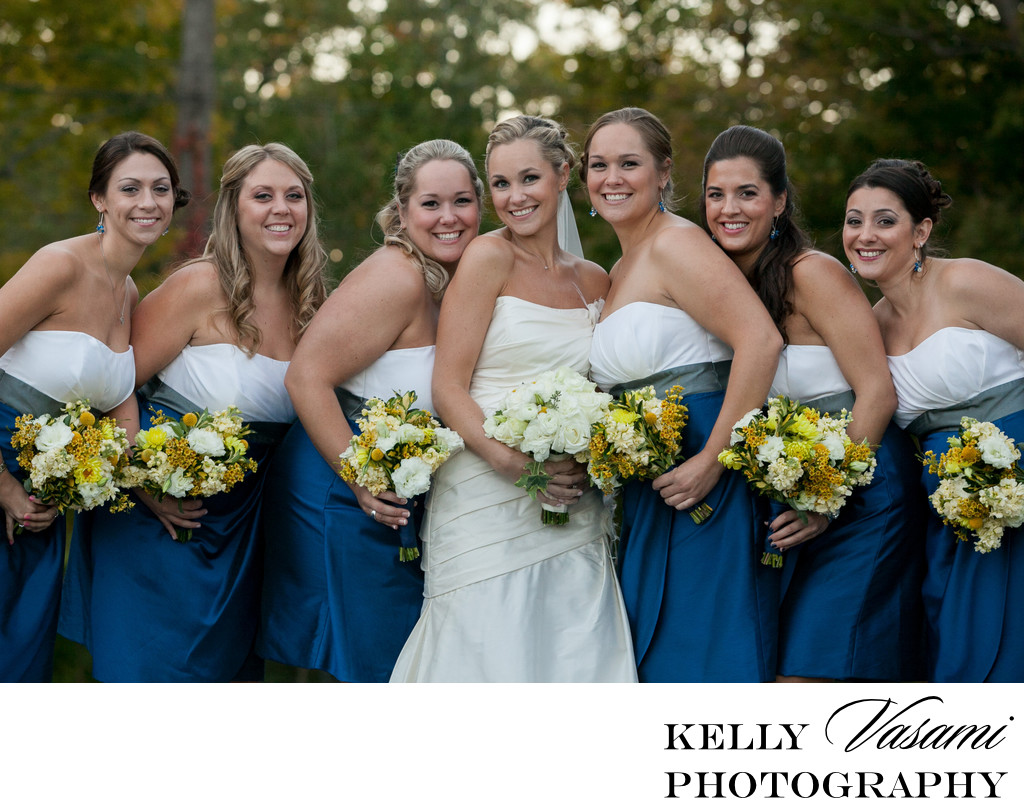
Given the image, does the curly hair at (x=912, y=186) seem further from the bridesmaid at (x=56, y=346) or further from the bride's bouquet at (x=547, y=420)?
the bridesmaid at (x=56, y=346)

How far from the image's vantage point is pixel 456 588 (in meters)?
4.74

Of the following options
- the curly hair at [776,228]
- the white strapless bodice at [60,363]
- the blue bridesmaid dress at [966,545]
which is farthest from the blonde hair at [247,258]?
the blue bridesmaid dress at [966,545]

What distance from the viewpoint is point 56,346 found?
470 centimetres

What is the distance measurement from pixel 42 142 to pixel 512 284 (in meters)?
17.8

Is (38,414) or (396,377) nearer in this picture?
(38,414)

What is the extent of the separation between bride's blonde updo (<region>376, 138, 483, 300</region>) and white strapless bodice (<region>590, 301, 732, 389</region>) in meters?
0.93

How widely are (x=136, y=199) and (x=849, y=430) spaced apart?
340 centimetres

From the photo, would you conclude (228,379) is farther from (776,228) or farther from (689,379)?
(776,228)

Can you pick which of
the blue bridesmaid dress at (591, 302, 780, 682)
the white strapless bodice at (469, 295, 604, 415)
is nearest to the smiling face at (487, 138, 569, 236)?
the white strapless bodice at (469, 295, 604, 415)

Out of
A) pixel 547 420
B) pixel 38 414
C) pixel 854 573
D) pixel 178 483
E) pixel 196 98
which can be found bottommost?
pixel 854 573

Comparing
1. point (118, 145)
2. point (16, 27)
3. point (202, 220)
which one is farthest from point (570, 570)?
point (16, 27)

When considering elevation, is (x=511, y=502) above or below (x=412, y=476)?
below

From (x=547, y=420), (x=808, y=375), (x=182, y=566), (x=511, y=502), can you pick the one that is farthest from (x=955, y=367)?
(x=182, y=566)

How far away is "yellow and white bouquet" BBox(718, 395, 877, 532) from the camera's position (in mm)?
4309
